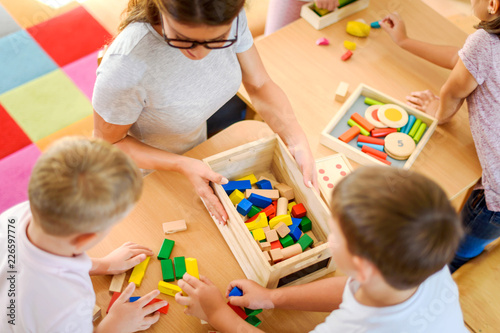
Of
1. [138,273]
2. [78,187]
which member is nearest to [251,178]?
[138,273]

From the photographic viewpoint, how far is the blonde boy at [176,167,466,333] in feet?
2.46

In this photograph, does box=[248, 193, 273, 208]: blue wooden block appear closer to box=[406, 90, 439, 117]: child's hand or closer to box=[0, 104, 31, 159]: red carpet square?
box=[406, 90, 439, 117]: child's hand

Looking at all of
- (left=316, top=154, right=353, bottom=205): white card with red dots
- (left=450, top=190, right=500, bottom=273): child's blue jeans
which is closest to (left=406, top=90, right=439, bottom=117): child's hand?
(left=450, top=190, right=500, bottom=273): child's blue jeans

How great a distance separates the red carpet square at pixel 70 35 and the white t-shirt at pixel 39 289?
2150mm

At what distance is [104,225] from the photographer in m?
0.85

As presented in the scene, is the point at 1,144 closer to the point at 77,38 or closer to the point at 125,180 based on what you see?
the point at 77,38

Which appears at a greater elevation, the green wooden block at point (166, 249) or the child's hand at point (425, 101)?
the green wooden block at point (166, 249)

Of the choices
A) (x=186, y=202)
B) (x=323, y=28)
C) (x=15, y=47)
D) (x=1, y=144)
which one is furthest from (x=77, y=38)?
(x=186, y=202)

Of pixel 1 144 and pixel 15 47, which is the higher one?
pixel 15 47

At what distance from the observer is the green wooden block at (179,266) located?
116cm

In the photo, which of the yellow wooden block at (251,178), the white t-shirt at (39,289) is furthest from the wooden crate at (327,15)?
Answer: the white t-shirt at (39,289)

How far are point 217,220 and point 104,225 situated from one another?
442 millimetres

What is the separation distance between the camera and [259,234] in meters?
1.23

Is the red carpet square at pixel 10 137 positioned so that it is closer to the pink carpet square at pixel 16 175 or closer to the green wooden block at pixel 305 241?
the pink carpet square at pixel 16 175
